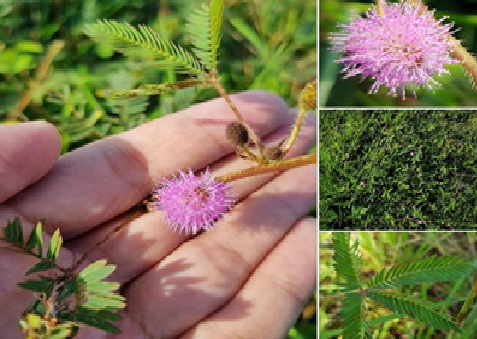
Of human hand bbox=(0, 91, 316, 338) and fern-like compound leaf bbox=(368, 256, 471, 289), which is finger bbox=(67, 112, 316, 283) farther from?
fern-like compound leaf bbox=(368, 256, 471, 289)

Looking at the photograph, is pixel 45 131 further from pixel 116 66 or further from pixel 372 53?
pixel 372 53

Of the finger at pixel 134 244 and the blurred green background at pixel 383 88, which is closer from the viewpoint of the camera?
the blurred green background at pixel 383 88

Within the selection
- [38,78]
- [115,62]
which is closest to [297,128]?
[115,62]

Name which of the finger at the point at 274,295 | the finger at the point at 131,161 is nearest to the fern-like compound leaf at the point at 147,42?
the finger at the point at 131,161

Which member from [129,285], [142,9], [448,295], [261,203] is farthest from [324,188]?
[142,9]

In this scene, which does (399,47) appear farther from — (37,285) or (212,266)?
(37,285)

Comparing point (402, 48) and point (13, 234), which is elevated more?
point (402, 48)

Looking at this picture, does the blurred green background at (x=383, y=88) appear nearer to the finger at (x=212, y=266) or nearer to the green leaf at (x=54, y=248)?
the finger at (x=212, y=266)

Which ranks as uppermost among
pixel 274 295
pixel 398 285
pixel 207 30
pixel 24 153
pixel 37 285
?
pixel 207 30
